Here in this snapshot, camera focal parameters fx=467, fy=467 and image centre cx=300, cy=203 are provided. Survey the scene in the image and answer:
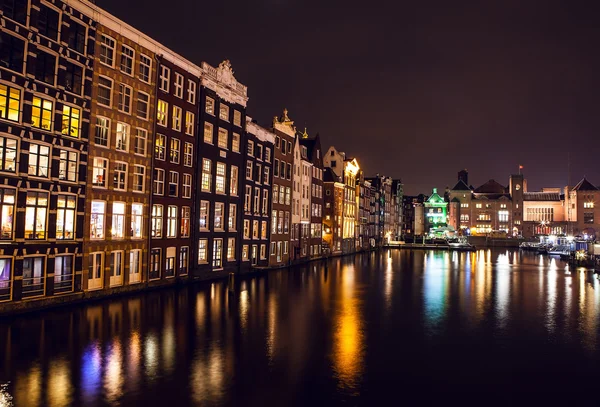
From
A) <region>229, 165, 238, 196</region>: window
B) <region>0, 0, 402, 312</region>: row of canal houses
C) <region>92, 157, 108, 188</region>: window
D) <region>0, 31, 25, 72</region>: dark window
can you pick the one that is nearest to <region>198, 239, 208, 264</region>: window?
<region>0, 0, 402, 312</region>: row of canal houses

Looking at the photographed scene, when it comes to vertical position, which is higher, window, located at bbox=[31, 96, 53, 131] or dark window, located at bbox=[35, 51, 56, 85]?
dark window, located at bbox=[35, 51, 56, 85]

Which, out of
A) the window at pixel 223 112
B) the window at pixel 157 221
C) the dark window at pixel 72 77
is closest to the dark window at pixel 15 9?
the dark window at pixel 72 77

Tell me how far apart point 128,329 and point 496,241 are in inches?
7121

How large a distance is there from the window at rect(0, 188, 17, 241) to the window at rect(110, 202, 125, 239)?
8.81 m

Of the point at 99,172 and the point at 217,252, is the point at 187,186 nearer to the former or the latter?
the point at 217,252

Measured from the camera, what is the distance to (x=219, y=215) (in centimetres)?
5269

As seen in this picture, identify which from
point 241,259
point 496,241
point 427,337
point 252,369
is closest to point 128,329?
point 252,369

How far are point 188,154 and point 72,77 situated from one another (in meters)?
14.8

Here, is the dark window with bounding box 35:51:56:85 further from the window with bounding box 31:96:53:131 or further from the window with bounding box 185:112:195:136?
the window with bounding box 185:112:195:136

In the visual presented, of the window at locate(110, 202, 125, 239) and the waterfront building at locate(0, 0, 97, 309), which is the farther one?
the window at locate(110, 202, 125, 239)

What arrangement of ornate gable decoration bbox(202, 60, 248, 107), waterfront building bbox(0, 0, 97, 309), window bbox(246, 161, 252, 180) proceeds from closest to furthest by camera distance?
waterfront building bbox(0, 0, 97, 309)
ornate gable decoration bbox(202, 60, 248, 107)
window bbox(246, 161, 252, 180)

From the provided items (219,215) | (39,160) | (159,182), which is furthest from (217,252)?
(39,160)

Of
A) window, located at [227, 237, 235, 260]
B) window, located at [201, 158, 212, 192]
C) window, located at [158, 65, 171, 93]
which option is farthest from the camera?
window, located at [227, 237, 235, 260]

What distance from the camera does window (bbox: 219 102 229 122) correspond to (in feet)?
172
